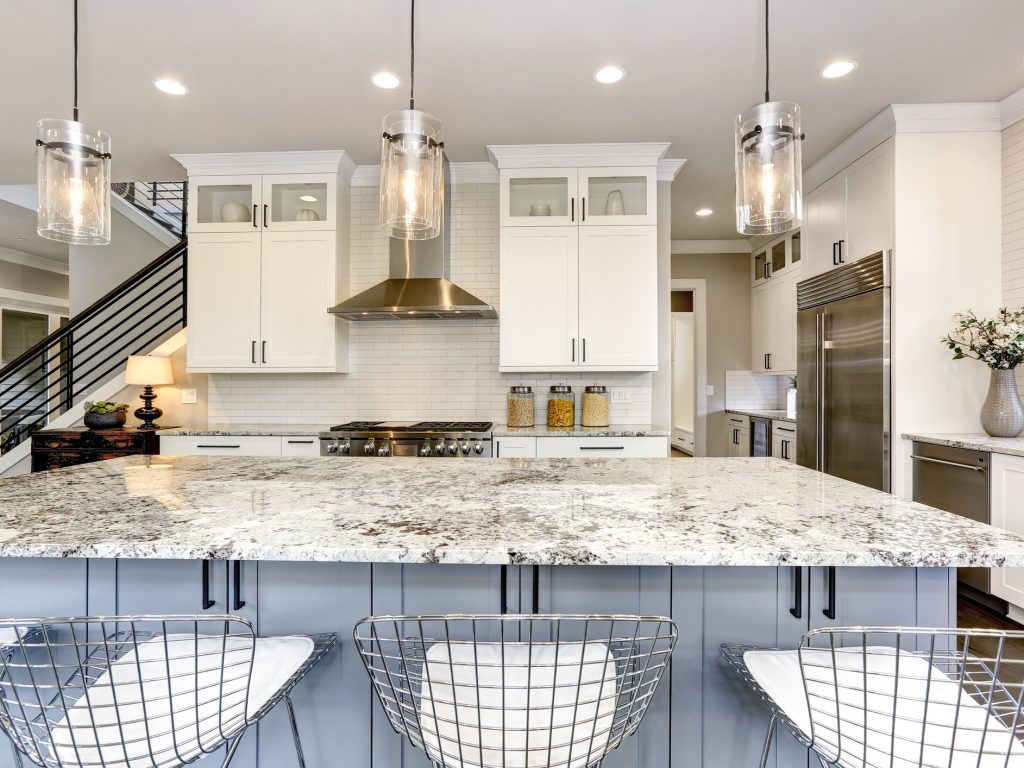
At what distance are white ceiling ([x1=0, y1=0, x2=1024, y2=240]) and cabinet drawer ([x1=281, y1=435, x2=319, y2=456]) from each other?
1881mm

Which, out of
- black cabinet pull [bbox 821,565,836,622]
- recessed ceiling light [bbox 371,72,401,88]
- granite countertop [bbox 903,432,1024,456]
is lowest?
black cabinet pull [bbox 821,565,836,622]

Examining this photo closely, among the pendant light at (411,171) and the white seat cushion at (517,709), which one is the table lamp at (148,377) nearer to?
the pendant light at (411,171)

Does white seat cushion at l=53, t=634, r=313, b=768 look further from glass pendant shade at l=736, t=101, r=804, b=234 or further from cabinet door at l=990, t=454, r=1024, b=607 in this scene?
cabinet door at l=990, t=454, r=1024, b=607

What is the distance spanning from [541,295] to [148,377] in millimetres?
2732

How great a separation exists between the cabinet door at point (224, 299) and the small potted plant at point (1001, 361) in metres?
4.22

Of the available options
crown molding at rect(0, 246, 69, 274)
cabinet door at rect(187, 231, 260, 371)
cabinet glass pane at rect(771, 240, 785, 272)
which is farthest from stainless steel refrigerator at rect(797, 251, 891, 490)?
crown molding at rect(0, 246, 69, 274)

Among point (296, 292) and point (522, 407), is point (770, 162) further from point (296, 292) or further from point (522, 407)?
point (296, 292)

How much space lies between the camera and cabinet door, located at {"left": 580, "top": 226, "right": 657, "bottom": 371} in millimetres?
3666

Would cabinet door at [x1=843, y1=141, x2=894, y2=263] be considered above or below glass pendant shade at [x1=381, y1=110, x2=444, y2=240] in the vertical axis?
above

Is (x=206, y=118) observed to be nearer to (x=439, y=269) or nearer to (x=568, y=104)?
(x=439, y=269)

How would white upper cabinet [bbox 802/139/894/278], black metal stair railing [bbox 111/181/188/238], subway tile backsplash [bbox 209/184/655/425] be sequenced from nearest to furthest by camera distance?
white upper cabinet [bbox 802/139/894/278] → subway tile backsplash [bbox 209/184/655/425] → black metal stair railing [bbox 111/181/188/238]

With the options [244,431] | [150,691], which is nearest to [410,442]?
[244,431]

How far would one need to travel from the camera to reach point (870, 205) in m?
3.41

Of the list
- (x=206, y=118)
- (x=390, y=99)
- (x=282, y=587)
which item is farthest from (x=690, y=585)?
(x=206, y=118)
